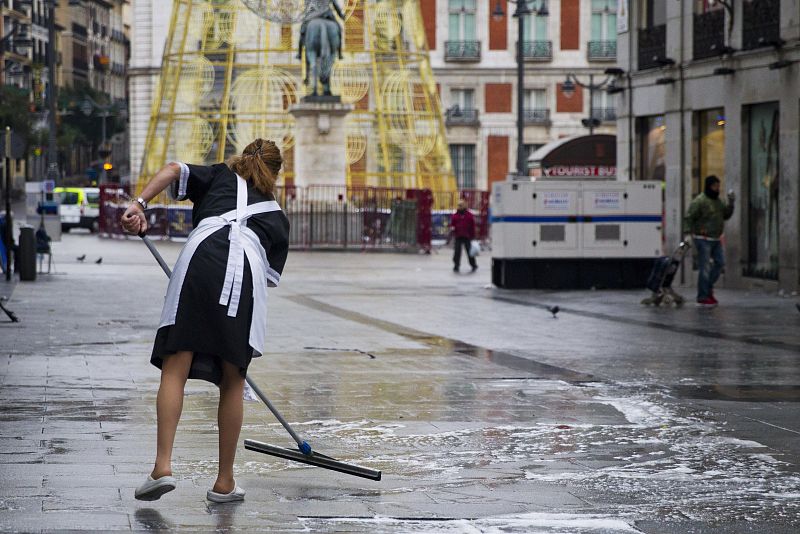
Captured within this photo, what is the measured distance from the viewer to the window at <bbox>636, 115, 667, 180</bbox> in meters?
28.9

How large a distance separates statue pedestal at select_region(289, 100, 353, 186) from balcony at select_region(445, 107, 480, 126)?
2840cm

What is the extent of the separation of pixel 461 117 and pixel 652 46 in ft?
152

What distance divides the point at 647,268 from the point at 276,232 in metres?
19.1

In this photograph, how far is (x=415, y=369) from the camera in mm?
13203

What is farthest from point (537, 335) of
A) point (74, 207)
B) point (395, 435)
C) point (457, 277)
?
point (74, 207)

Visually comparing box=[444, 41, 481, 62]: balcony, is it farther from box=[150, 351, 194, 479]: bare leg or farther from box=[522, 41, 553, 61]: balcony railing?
box=[150, 351, 194, 479]: bare leg

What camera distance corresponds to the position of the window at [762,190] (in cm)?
2464

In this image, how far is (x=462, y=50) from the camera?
74625mm

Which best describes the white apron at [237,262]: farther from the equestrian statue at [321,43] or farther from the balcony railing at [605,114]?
the balcony railing at [605,114]

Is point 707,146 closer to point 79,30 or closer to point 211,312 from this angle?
point 211,312

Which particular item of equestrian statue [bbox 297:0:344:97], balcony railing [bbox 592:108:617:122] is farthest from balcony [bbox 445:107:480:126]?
equestrian statue [bbox 297:0:344:97]

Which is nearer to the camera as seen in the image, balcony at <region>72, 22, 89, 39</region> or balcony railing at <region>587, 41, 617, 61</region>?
balcony railing at <region>587, 41, 617, 61</region>

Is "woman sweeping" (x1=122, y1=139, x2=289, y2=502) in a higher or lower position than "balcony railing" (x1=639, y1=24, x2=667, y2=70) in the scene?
lower

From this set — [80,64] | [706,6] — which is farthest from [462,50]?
[80,64]
